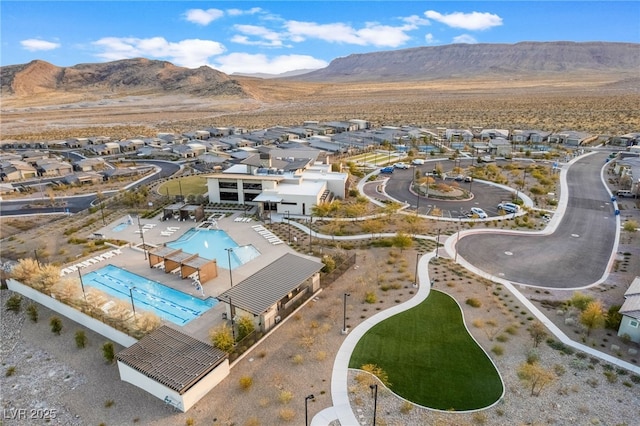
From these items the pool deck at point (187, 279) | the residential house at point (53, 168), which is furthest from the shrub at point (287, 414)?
the residential house at point (53, 168)

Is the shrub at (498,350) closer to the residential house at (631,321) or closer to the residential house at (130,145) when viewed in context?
the residential house at (631,321)

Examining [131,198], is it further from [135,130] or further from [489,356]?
[135,130]

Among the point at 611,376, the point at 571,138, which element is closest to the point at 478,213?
the point at 611,376

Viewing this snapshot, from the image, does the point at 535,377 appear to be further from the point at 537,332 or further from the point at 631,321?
the point at 631,321

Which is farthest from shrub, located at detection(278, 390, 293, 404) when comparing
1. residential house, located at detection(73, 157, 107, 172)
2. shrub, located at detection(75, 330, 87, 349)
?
residential house, located at detection(73, 157, 107, 172)

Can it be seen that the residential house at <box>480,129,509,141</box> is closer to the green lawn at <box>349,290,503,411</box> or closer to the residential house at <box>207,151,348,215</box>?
the residential house at <box>207,151,348,215</box>
